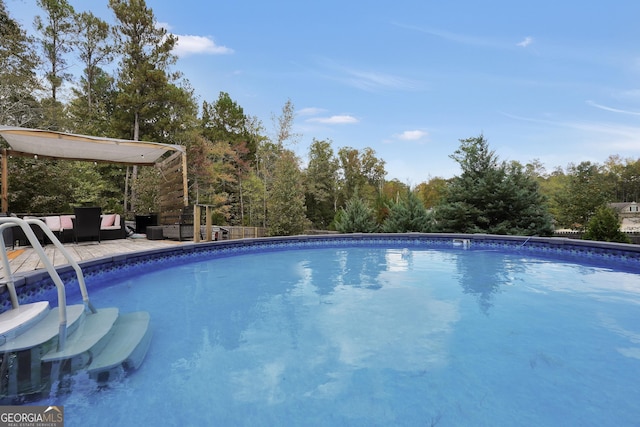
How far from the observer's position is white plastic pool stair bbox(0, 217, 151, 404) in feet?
7.95

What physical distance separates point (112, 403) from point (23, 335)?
3.67 feet

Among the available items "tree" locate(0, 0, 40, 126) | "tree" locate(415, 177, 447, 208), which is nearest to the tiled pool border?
"tree" locate(0, 0, 40, 126)

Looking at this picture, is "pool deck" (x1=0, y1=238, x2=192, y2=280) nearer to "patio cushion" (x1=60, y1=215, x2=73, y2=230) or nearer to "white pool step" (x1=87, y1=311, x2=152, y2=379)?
"patio cushion" (x1=60, y1=215, x2=73, y2=230)

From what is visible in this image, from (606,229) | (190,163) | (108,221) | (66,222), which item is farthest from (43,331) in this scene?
(190,163)

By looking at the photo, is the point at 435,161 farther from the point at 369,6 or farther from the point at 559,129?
the point at 369,6

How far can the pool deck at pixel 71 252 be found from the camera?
5.10 metres

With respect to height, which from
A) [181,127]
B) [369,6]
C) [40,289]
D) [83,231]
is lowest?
[40,289]

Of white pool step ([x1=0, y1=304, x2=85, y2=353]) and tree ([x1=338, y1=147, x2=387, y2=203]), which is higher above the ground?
tree ([x1=338, y1=147, x2=387, y2=203])

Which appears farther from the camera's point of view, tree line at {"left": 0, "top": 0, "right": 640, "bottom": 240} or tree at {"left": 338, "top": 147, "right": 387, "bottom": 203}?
tree at {"left": 338, "top": 147, "right": 387, "bottom": 203}

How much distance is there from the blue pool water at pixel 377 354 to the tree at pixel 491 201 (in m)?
5.13

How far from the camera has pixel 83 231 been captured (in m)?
7.35

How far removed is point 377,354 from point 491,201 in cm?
1011

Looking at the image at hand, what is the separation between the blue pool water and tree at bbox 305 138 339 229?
15.2 metres

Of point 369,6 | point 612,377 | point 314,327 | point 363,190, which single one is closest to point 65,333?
point 314,327
